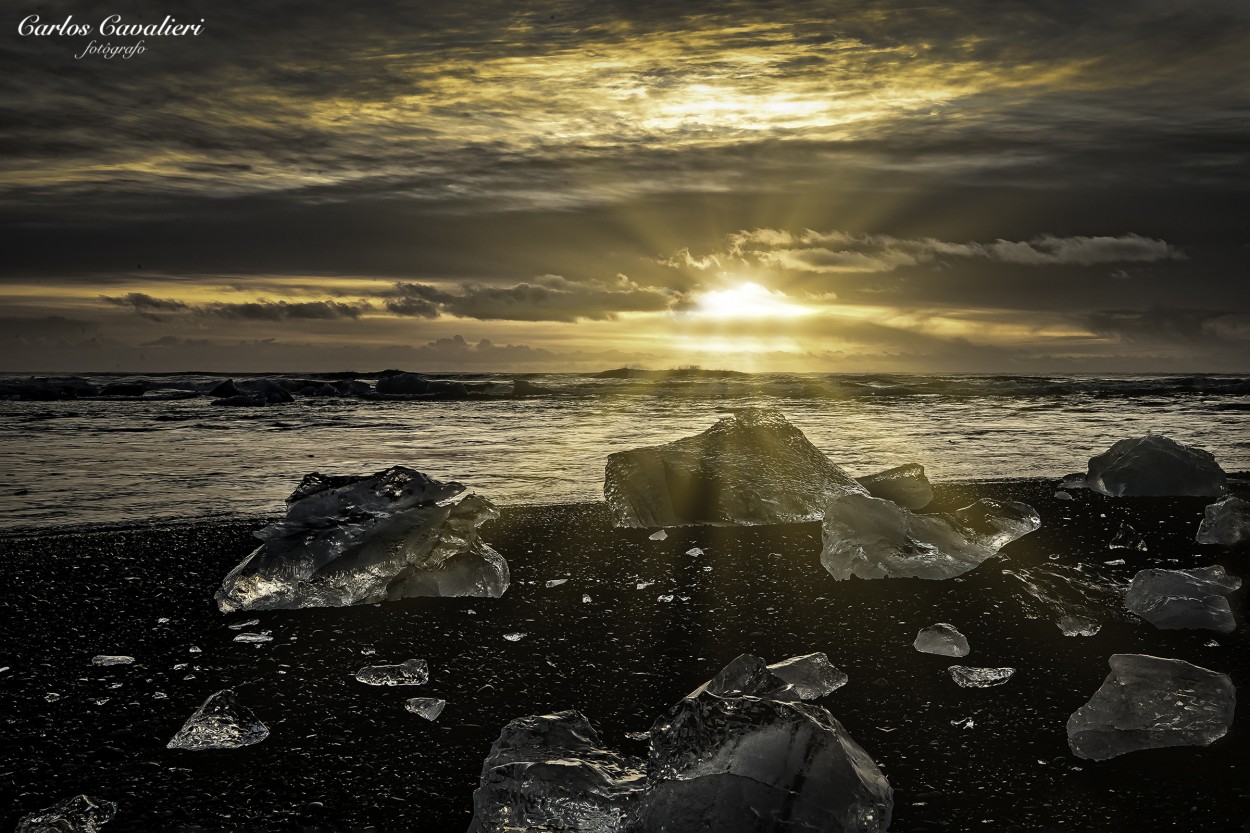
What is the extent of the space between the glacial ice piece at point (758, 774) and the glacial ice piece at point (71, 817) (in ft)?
4.49

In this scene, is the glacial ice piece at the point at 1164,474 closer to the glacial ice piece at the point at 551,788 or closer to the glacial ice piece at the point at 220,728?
the glacial ice piece at the point at 551,788

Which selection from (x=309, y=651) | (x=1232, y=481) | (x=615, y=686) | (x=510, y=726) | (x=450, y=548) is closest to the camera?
(x=510, y=726)

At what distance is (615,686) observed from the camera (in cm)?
315

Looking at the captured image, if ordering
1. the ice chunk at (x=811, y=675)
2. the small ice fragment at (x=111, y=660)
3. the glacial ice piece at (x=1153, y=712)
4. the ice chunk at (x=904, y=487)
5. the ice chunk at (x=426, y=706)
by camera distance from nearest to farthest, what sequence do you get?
1. the glacial ice piece at (x=1153, y=712)
2. the ice chunk at (x=426, y=706)
3. the ice chunk at (x=811, y=675)
4. the small ice fragment at (x=111, y=660)
5. the ice chunk at (x=904, y=487)

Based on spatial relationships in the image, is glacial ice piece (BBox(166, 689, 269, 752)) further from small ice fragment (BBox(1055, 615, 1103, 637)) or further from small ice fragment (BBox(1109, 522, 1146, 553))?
small ice fragment (BBox(1109, 522, 1146, 553))

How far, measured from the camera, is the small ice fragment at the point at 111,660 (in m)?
3.39

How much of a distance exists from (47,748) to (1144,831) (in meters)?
3.05

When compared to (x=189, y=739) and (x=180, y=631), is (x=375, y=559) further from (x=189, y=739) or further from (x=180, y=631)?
(x=189, y=739)

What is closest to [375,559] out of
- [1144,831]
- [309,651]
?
[309,651]

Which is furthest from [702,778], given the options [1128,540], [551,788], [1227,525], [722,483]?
[1227,525]

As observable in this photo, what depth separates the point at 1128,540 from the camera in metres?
5.34

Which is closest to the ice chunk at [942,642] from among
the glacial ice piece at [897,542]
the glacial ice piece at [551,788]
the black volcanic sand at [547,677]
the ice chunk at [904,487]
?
the black volcanic sand at [547,677]

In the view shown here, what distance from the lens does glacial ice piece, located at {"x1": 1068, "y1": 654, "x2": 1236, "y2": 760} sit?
2.63 m

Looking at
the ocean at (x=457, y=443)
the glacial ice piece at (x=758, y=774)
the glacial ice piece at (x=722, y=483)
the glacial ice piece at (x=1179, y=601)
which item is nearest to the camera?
the glacial ice piece at (x=758, y=774)
